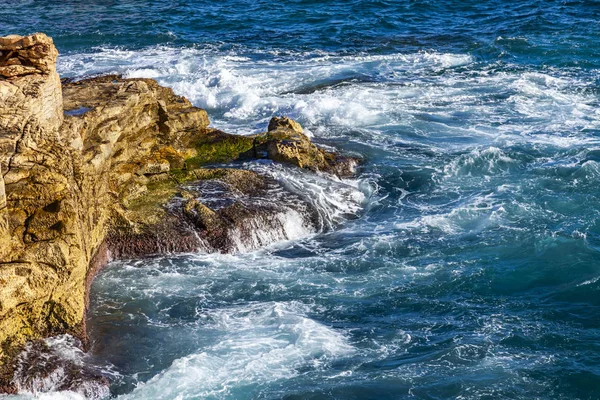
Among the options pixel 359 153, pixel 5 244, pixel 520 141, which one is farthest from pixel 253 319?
pixel 520 141

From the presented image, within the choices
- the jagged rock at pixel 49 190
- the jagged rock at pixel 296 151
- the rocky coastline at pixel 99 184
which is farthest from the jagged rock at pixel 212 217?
the jagged rock at pixel 296 151

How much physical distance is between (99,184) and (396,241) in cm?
622

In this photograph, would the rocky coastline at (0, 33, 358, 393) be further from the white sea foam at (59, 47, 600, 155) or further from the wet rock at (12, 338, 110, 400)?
the white sea foam at (59, 47, 600, 155)

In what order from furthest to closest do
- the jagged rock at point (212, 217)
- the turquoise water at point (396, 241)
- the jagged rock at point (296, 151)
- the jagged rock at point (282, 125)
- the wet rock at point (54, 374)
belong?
the jagged rock at point (282, 125)
the jagged rock at point (296, 151)
the jagged rock at point (212, 217)
the turquoise water at point (396, 241)
the wet rock at point (54, 374)

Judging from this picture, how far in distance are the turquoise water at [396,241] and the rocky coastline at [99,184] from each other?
63 cm

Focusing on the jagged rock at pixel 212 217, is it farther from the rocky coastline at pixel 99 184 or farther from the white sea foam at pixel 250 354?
the white sea foam at pixel 250 354

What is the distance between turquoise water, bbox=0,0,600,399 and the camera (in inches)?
538

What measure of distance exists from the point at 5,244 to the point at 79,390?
101 inches

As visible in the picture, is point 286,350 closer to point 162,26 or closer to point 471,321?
point 471,321

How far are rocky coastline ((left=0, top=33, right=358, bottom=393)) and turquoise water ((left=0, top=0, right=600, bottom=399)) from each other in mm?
627

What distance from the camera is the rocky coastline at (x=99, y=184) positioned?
1372 cm

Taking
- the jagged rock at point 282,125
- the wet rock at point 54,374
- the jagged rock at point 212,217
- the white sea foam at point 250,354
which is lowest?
the white sea foam at point 250,354

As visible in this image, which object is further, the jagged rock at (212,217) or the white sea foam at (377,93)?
the white sea foam at (377,93)

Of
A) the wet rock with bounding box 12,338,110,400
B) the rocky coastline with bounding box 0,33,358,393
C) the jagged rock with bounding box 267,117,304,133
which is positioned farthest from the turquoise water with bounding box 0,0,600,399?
the jagged rock with bounding box 267,117,304,133
